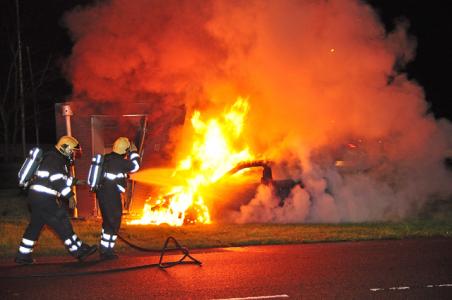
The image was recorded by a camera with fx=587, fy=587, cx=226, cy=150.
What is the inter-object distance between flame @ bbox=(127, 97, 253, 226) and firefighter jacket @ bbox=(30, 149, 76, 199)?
369cm

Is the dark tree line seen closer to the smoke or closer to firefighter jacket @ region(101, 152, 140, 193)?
the smoke

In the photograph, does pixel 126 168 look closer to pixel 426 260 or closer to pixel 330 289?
pixel 330 289

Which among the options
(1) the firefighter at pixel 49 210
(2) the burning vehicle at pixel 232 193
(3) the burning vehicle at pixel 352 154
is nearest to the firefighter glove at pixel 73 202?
(2) the burning vehicle at pixel 232 193

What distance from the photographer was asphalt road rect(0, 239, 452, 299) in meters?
6.20

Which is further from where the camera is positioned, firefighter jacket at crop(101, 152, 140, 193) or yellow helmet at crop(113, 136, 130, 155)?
yellow helmet at crop(113, 136, 130, 155)

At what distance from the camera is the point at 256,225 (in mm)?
11094

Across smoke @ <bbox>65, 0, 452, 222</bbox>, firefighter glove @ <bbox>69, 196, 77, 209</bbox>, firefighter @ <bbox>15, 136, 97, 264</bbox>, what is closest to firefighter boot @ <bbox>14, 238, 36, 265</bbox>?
firefighter @ <bbox>15, 136, 97, 264</bbox>

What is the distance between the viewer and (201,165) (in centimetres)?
1230

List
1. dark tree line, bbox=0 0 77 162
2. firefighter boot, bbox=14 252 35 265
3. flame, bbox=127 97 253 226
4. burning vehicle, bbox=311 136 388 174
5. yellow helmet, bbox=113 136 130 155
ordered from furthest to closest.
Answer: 1. dark tree line, bbox=0 0 77 162
2. burning vehicle, bbox=311 136 388 174
3. flame, bbox=127 97 253 226
4. yellow helmet, bbox=113 136 130 155
5. firefighter boot, bbox=14 252 35 265

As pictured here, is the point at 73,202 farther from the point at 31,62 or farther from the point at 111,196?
the point at 31,62

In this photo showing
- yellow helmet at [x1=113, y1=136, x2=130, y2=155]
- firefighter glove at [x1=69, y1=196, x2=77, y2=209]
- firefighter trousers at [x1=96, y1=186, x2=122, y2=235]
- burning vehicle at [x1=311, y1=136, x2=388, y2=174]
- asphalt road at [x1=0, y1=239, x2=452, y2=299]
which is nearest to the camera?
asphalt road at [x1=0, y1=239, x2=452, y2=299]

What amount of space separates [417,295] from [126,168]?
14.0 ft

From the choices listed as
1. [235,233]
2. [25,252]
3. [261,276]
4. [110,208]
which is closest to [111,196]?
[110,208]

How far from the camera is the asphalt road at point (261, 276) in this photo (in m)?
6.20
